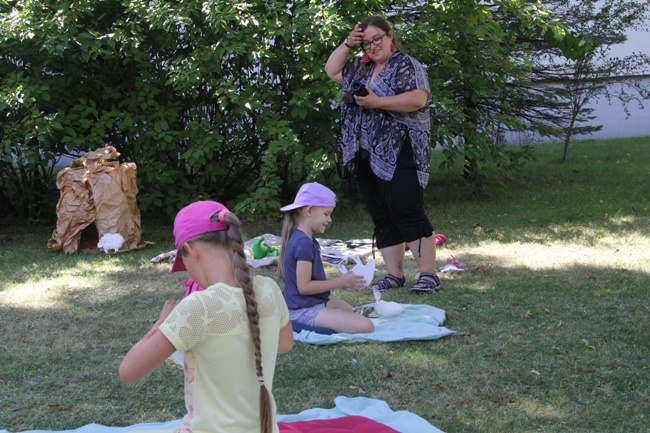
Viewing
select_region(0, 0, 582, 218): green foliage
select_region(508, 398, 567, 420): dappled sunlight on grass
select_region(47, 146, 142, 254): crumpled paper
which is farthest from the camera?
select_region(0, 0, 582, 218): green foliage

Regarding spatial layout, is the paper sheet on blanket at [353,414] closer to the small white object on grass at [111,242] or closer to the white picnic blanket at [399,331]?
the white picnic blanket at [399,331]

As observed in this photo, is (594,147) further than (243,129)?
Yes

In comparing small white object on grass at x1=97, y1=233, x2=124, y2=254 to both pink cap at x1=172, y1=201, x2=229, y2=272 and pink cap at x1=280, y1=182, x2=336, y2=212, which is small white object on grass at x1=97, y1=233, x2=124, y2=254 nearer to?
pink cap at x1=280, y1=182, x2=336, y2=212

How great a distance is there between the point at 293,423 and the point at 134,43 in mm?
5036

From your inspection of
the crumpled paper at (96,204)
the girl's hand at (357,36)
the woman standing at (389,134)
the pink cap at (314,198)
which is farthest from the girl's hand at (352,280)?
the crumpled paper at (96,204)

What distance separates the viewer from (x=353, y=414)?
3.38 metres

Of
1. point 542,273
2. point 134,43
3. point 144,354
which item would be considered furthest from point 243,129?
point 144,354

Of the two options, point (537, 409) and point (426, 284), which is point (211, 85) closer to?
point (426, 284)

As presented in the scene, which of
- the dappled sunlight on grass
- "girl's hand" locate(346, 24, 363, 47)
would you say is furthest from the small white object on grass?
the dappled sunlight on grass

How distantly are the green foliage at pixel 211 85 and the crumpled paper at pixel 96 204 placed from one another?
449 millimetres

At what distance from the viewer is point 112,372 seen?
13.0 ft

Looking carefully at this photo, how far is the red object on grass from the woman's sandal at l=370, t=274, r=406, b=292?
2.30 m

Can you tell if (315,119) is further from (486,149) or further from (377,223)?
(377,223)

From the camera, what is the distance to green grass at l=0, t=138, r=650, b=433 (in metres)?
3.48
